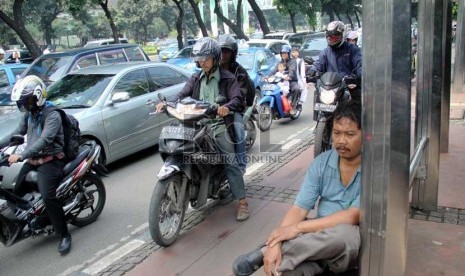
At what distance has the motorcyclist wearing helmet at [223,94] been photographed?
4.16m

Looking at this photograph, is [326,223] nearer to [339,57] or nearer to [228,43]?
[228,43]

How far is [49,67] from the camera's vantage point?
9.33 metres

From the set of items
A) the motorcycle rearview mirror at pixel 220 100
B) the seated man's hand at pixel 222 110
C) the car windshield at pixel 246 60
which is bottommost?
the seated man's hand at pixel 222 110

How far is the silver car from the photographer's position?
6074 millimetres

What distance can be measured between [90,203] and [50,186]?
2.43 ft

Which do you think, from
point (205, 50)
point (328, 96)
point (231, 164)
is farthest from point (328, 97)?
point (205, 50)

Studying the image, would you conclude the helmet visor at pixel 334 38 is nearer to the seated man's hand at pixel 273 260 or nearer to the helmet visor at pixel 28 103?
the helmet visor at pixel 28 103

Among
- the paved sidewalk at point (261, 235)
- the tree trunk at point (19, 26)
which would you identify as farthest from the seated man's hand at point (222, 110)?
the tree trunk at point (19, 26)

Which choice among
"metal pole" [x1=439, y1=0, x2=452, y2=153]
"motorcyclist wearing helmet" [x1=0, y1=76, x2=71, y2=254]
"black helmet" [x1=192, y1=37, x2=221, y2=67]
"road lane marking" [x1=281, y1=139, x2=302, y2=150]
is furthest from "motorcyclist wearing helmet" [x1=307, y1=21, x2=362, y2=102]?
"motorcyclist wearing helmet" [x1=0, y1=76, x2=71, y2=254]

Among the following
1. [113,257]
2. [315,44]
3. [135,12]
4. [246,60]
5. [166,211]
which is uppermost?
[135,12]

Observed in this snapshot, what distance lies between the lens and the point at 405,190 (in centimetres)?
217

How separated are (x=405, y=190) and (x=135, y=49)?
394 inches

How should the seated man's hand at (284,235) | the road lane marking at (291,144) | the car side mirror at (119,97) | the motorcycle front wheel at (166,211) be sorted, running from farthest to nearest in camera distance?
1. the road lane marking at (291,144)
2. the car side mirror at (119,97)
3. the motorcycle front wheel at (166,211)
4. the seated man's hand at (284,235)

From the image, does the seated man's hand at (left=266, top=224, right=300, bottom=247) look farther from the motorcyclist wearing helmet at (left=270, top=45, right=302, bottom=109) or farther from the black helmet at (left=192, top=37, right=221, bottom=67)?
the motorcyclist wearing helmet at (left=270, top=45, right=302, bottom=109)
